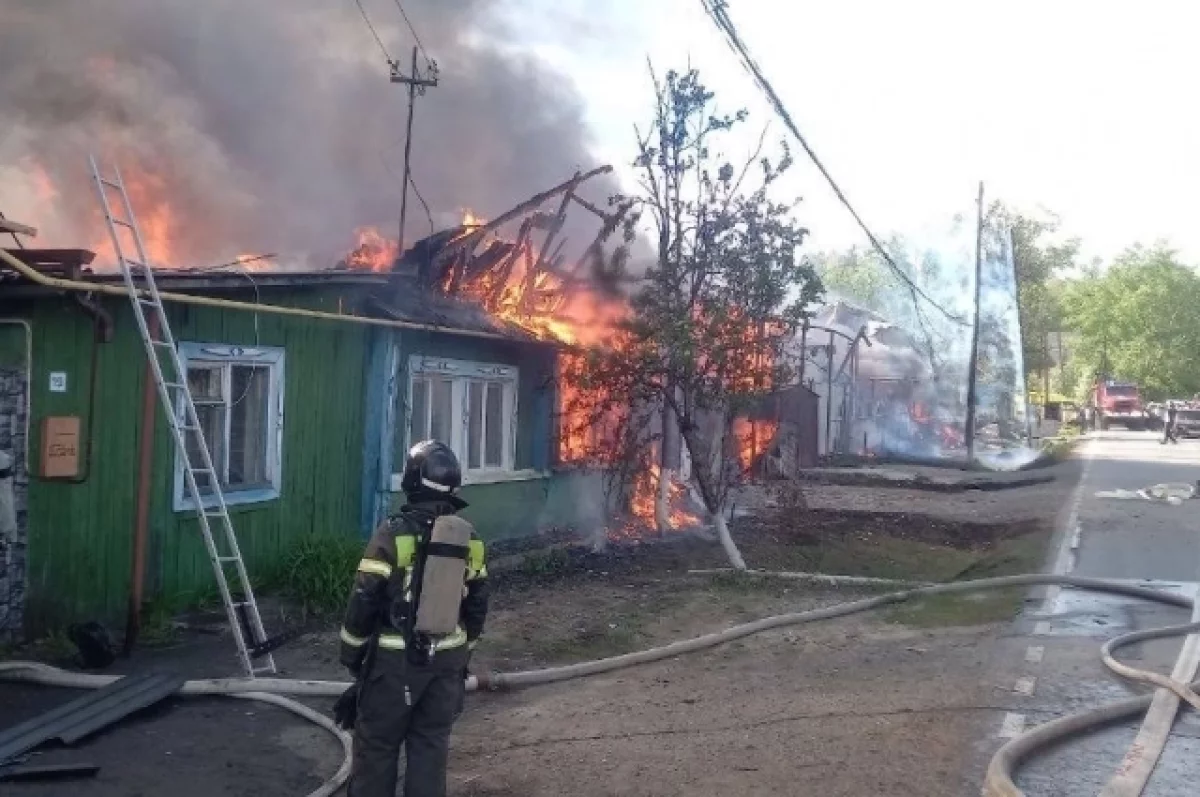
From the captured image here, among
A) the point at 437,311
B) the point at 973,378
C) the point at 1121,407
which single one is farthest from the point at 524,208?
the point at 1121,407

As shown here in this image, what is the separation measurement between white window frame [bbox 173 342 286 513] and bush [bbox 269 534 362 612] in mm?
571

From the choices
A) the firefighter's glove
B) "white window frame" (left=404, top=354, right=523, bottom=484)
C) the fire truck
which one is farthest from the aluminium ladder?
the fire truck

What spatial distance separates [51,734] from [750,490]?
15.2 meters

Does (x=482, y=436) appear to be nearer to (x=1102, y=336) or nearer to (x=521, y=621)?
(x=521, y=621)

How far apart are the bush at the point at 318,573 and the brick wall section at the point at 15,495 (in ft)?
7.30

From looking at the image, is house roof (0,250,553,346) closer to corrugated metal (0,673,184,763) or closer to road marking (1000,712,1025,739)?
corrugated metal (0,673,184,763)

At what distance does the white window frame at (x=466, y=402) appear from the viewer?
36.0 feet

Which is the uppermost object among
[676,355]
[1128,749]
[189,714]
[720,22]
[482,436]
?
[720,22]

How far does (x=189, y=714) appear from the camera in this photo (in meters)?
6.11

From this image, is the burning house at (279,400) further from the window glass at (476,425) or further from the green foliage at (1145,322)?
the green foliage at (1145,322)

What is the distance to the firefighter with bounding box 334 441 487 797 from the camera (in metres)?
4.09

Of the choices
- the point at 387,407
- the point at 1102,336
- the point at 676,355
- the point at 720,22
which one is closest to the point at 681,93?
the point at 720,22

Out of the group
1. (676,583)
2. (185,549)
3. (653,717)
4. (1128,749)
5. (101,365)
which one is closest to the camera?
(1128,749)

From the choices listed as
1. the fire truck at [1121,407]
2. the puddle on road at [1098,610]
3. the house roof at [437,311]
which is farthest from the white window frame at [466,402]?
the fire truck at [1121,407]
